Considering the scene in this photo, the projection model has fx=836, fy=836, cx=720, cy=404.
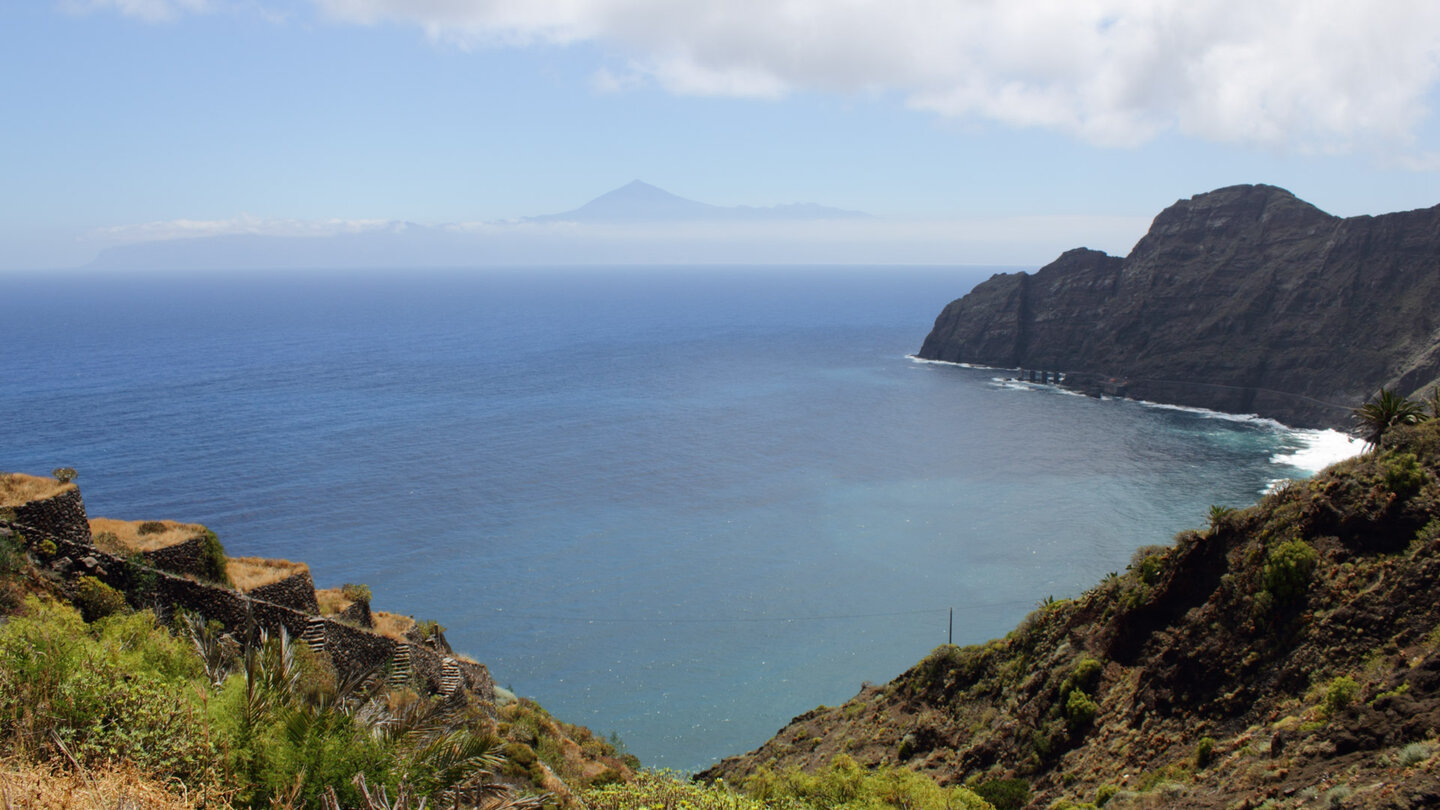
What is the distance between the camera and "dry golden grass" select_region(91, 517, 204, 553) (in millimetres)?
27395

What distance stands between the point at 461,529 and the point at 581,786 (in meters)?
52.6

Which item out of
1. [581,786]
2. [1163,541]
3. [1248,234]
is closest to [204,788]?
[581,786]

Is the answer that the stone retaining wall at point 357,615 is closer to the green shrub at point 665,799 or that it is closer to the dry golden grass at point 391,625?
the dry golden grass at point 391,625

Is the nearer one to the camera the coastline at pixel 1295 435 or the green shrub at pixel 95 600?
the green shrub at pixel 95 600

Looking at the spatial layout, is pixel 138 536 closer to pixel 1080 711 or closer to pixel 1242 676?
pixel 1080 711

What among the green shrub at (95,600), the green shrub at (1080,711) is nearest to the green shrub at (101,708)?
the green shrub at (95,600)

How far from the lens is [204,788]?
13.1 m

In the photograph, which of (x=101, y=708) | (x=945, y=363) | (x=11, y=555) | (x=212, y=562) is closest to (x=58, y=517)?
(x=11, y=555)

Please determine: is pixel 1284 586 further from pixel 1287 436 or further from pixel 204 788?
pixel 1287 436

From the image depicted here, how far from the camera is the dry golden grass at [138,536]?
27395 mm

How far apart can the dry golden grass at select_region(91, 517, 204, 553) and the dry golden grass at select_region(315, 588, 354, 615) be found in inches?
198

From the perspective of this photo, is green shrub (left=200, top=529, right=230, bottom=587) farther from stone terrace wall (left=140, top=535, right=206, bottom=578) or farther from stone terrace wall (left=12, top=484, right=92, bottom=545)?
stone terrace wall (left=12, top=484, right=92, bottom=545)

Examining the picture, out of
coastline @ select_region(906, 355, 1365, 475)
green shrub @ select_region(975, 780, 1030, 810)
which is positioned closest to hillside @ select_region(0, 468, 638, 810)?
green shrub @ select_region(975, 780, 1030, 810)

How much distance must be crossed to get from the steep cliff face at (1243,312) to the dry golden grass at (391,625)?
112m
